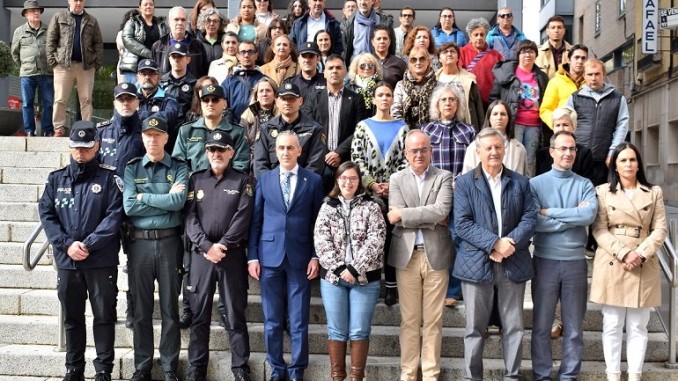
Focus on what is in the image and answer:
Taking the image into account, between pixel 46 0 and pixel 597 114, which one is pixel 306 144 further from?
pixel 46 0

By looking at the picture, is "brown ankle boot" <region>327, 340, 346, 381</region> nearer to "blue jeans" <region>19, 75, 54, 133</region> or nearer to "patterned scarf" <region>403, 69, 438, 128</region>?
"patterned scarf" <region>403, 69, 438, 128</region>

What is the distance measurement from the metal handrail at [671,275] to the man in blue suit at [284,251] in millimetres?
2868

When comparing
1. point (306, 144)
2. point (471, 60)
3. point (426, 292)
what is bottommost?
point (426, 292)

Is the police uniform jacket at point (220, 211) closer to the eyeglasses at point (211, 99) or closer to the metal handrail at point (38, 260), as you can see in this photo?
the eyeglasses at point (211, 99)

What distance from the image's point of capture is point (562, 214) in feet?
17.5

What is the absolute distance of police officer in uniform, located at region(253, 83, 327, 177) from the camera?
600cm

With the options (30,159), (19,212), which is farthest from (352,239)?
(30,159)

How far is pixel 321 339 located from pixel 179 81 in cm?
312

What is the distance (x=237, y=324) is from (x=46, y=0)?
12889 millimetres

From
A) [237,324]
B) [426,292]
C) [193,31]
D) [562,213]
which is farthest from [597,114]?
[193,31]

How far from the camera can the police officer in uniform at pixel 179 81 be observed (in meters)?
7.10

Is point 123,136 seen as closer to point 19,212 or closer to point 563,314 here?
point 19,212

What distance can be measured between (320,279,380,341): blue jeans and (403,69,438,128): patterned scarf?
1.86 meters

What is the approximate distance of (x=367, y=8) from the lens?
876 centimetres
